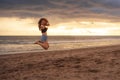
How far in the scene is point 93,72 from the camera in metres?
15.3

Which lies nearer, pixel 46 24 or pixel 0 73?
pixel 46 24

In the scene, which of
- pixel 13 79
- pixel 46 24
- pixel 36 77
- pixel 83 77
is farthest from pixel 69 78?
pixel 46 24

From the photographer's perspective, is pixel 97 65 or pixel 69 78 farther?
pixel 97 65

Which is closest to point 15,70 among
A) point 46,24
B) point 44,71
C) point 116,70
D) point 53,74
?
point 44,71

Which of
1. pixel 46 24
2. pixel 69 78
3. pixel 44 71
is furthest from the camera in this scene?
pixel 44 71

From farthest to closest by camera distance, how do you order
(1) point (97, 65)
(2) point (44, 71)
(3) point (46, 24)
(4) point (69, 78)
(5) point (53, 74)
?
(1) point (97, 65), (2) point (44, 71), (5) point (53, 74), (4) point (69, 78), (3) point (46, 24)

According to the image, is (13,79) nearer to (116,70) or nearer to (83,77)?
(83,77)

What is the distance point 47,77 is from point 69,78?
1.19 meters

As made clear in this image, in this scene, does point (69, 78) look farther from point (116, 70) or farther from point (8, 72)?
point (8, 72)

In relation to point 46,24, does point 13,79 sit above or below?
below

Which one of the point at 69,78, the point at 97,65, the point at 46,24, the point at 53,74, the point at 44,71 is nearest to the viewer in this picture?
the point at 46,24

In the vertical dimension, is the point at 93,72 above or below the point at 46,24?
below

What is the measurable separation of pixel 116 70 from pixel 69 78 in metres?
3.18

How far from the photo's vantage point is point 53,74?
14961 mm
